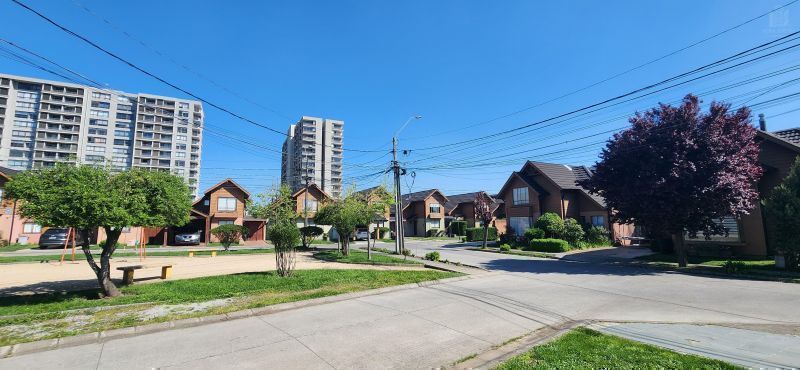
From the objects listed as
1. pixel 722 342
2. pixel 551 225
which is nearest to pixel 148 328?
pixel 722 342

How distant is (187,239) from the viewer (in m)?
35.4

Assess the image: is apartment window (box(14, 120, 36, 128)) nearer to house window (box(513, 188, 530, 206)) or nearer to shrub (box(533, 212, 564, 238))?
house window (box(513, 188, 530, 206))

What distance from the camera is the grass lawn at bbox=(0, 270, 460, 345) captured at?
281 inches

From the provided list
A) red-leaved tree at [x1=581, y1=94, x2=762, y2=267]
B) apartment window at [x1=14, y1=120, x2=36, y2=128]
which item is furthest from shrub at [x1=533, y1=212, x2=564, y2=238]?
apartment window at [x1=14, y1=120, x2=36, y2=128]

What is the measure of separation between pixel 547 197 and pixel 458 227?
→ 1833 cm

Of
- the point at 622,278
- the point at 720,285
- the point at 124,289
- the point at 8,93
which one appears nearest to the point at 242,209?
the point at 124,289

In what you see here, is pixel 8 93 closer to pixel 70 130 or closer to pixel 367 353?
pixel 70 130

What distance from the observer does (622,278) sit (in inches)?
561

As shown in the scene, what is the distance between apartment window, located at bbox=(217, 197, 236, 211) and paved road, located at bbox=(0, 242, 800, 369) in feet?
113

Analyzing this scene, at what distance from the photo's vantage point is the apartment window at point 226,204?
3972 cm

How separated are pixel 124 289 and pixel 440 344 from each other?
10242 millimetres

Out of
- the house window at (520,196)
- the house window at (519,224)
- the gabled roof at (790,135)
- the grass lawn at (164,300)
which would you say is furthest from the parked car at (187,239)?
the gabled roof at (790,135)

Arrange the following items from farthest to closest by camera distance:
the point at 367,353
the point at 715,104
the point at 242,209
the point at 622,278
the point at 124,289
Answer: the point at 242,209 → the point at 715,104 → the point at 622,278 → the point at 124,289 → the point at 367,353

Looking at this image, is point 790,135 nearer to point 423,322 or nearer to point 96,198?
point 423,322
